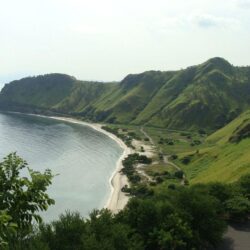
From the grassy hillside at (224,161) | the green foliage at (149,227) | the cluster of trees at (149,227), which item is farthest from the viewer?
the grassy hillside at (224,161)

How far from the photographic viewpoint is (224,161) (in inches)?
5571

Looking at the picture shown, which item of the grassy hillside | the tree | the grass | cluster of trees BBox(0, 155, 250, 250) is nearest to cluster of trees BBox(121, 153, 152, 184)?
the grass

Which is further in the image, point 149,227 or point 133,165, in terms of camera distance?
point 133,165

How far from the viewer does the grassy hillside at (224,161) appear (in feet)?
388

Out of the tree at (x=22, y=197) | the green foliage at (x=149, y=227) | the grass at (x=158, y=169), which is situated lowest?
the green foliage at (x=149, y=227)

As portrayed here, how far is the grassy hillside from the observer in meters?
118

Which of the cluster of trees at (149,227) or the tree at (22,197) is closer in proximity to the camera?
the tree at (22,197)

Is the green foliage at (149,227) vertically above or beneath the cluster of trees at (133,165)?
beneath

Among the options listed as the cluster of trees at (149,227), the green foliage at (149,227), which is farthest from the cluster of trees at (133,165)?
the green foliage at (149,227)

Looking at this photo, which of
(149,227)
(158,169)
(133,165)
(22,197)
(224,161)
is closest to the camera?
(22,197)

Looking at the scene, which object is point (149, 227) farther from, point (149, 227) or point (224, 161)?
point (224, 161)

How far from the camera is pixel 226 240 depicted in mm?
65938

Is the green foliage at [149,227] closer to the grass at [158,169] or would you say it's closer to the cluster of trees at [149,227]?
the cluster of trees at [149,227]

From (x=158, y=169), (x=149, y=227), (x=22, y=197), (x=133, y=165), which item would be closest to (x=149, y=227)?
(x=149, y=227)
